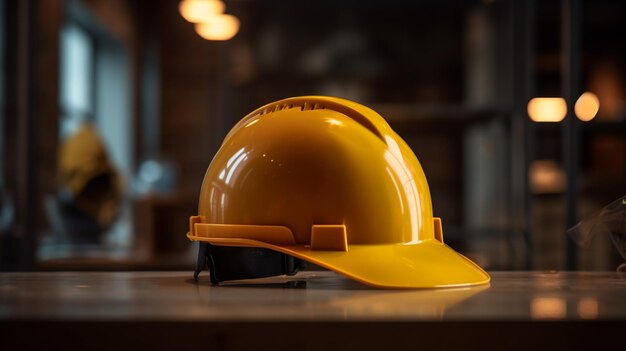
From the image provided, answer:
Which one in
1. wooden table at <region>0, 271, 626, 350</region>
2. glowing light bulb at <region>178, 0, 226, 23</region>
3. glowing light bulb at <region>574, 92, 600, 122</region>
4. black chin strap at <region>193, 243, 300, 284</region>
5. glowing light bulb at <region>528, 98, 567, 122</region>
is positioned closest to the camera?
wooden table at <region>0, 271, 626, 350</region>

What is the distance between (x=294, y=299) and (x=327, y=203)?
0.65ft

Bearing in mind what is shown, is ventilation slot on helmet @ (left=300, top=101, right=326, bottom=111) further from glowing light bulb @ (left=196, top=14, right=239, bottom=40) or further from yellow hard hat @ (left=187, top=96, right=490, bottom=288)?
glowing light bulb @ (left=196, top=14, right=239, bottom=40)

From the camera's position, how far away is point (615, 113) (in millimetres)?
5762

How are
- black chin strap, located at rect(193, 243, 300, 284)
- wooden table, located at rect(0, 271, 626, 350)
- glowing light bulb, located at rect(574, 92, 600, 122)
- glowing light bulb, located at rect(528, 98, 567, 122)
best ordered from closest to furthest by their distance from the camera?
wooden table, located at rect(0, 271, 626, 350) < black chin strap, located at rect(193, 243, 300, 284) < glowing light bulb, located at rect(574, 92, 600, 122) < glowing light bulb, located at rect(528, 98, 567, 122)

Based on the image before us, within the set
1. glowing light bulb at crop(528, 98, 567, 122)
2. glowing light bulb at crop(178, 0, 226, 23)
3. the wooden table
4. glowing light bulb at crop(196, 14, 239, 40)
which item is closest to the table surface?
the wooden table

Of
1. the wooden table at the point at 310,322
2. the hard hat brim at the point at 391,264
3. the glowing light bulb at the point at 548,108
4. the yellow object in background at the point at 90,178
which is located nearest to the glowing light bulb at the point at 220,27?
the yellow object in background at the point at 90,178

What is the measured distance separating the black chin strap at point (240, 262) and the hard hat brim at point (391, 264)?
2 cm

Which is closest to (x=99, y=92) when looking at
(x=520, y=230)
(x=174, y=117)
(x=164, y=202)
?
(x=174, y=117)

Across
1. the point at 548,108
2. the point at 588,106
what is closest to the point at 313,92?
the point at 548,108

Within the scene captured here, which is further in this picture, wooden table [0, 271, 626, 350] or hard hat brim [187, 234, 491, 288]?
hard hat brim [187, 234, 491, 288]

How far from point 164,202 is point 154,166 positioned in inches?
40.4

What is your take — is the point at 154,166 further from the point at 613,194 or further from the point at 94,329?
the point at 94,329

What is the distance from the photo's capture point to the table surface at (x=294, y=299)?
2.03 feet

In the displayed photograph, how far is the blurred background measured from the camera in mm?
3178
